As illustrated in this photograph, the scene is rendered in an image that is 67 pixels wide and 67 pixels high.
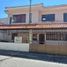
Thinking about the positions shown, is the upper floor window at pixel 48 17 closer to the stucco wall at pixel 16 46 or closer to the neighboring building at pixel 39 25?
the neighboring building at pixel 39 25

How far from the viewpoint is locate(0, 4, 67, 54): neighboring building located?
3003 cm

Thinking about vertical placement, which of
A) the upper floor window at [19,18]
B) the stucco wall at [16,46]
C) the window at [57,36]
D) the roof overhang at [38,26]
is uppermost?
the upper floor window at [19,18]

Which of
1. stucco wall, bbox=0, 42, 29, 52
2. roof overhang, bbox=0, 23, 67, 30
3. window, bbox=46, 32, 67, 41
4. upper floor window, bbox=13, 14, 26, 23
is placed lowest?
stucco wall, bbox=0, 42, 29, 52

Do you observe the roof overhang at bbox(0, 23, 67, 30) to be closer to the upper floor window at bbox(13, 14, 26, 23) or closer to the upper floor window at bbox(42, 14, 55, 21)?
the upper floor window at bbox(13, 14, 26, 23)

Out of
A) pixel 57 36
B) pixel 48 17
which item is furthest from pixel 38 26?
pixel 48 17

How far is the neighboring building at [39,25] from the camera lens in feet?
98.5

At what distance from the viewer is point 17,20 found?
3781 cm

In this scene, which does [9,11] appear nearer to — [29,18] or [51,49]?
[29,18]

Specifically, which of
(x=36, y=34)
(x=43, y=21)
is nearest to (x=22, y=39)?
(x=36, y=34)

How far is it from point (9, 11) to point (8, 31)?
4834 millimetres

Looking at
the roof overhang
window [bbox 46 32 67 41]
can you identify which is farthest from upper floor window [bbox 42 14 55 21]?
the roof overhang

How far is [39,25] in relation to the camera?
2984 cm

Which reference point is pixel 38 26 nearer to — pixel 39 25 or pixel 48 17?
pixel 39 25

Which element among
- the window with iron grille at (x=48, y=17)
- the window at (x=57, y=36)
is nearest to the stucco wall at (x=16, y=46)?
the window at (x=57, y=36)
